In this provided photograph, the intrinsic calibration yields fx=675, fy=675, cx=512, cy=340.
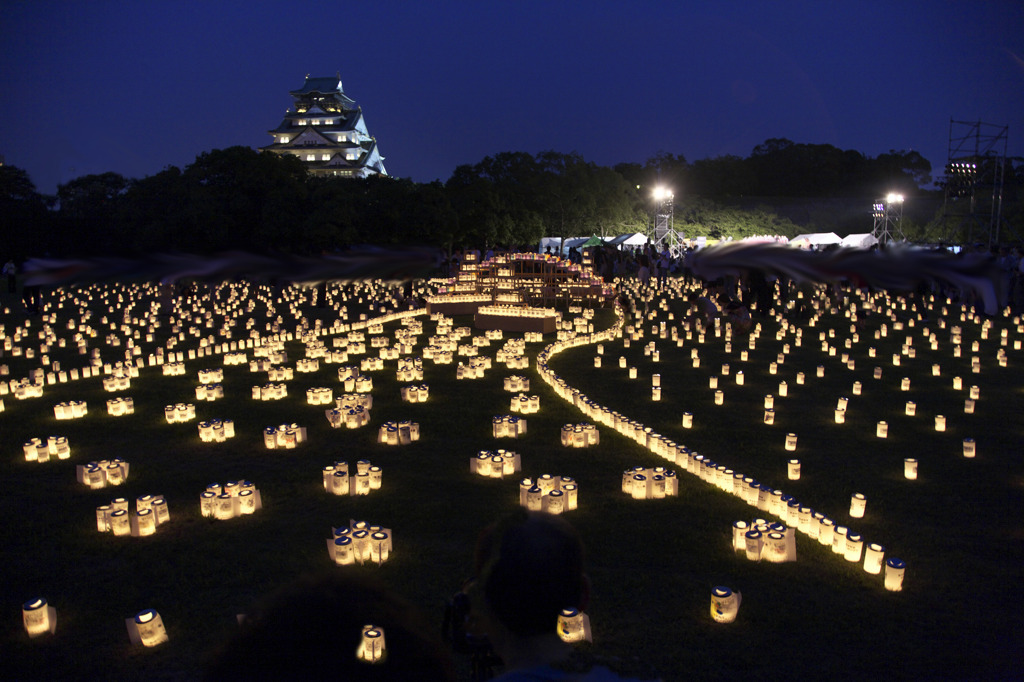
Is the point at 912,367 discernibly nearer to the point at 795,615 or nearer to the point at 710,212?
the point at 795,615

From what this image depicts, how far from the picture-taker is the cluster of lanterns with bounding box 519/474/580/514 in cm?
546

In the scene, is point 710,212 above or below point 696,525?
above

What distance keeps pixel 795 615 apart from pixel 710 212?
50.7m

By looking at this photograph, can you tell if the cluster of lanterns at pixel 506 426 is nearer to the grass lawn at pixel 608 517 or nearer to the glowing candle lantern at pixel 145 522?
the grass lawn at pixel 608 517

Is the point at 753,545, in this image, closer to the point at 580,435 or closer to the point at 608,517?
the point at 608,517

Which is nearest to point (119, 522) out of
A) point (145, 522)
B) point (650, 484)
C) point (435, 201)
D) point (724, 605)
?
point (145, 522)

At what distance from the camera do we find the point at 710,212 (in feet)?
169

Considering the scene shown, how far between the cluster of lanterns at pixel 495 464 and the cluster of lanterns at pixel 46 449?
170 inches

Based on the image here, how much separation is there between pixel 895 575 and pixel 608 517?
2031mm

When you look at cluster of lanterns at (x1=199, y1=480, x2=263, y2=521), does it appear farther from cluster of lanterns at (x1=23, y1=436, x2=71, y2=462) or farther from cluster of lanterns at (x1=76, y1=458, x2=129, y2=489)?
cluster of lanterns at (x1=23, y1=436, x2=71, y2=462)

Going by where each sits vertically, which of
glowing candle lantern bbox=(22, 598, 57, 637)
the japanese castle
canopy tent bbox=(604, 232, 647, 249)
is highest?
the japanese castle

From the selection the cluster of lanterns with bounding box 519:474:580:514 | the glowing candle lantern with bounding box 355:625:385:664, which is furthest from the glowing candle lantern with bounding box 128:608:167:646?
the glowing candle lantern with bounding box 355:625:385:664

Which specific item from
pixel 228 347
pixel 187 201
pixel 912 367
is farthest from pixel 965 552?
pixel 228 347

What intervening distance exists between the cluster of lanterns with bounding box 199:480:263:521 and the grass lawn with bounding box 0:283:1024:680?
0.09 metres
